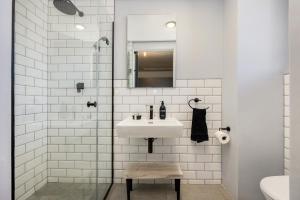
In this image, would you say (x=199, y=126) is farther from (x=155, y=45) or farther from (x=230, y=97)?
(x=155, y=45)

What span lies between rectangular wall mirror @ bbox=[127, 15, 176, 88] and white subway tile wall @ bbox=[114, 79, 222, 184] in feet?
0.62

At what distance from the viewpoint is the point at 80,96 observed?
1831mm

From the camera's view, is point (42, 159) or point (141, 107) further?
point (141, 107)

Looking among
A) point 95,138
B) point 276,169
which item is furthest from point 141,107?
point 276,169

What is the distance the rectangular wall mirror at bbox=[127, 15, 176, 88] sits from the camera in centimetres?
254

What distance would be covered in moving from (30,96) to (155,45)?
151 centimetres

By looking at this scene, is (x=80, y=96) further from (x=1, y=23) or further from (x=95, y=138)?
(x=1, y=23)

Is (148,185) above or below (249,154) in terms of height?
below

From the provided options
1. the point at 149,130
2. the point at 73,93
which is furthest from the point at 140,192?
the point at 73,93

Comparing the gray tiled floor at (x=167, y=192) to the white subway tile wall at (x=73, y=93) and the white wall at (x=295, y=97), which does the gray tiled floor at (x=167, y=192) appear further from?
the white wall at (x=295, y=97)

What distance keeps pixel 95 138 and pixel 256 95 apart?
1606 millimetres

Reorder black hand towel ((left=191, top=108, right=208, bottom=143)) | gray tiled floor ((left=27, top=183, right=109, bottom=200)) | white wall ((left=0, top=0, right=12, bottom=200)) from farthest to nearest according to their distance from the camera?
black hand towel ((left=191, top=108, right=208, bottom=143)), gray tiled floor ((left=27, top=183, right=109, bottom=200)), white wall ((left=0, top=0, right=12, bottom=200))

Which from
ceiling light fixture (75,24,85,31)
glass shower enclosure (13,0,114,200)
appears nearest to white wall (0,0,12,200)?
glass shower enclosure (13,0,114,200)

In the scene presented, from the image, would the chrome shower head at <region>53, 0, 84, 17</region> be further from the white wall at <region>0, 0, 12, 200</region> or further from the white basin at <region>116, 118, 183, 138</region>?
the white basin at <region>116, 118, 183, 138</region>
